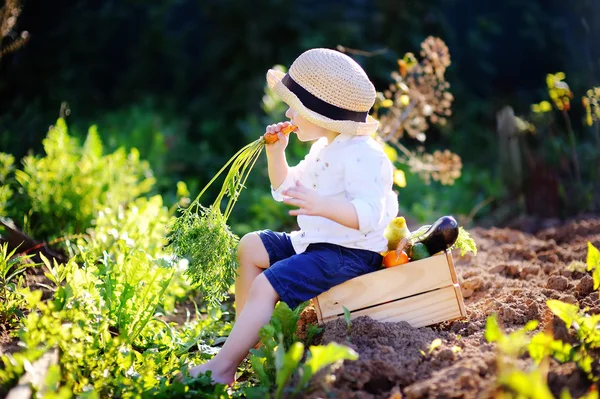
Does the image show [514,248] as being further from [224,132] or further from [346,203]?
[224,132]

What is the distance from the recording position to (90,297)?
8.52 feet

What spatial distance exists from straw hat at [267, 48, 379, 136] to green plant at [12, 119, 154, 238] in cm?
181

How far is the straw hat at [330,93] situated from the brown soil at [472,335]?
83cm

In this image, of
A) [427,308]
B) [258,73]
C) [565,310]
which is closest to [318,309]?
[427,308]

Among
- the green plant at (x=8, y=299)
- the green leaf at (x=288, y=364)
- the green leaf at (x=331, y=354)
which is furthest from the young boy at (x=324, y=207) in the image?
the green plant at (x=8, y=299)

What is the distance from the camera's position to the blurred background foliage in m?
5.82

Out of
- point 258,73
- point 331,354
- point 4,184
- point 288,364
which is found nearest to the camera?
point 331,354

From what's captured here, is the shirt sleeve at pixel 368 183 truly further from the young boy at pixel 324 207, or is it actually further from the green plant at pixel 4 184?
the green plant at pixel 4 184

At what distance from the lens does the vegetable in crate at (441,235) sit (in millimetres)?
2729

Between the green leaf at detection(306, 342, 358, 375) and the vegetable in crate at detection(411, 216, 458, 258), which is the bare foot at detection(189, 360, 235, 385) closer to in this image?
the green leaf at detection(306, 342, 358, 375)

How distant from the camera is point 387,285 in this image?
8.97ft

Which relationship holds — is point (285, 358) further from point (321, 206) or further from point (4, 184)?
point (4, 184)

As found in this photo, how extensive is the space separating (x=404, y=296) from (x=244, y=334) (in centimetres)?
70

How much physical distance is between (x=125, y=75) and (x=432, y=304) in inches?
252
